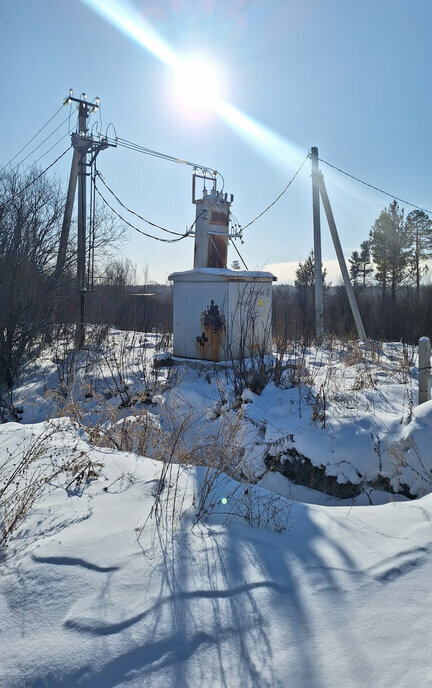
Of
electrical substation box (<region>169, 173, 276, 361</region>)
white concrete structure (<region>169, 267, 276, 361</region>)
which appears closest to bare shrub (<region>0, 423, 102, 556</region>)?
electrical substation box (<region>169, 173, 276, 361</region>)

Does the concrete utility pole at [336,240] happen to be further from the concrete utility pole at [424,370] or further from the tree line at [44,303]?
the concrete utility pole at [424,370]

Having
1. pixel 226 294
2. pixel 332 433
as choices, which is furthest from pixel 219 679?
pixel 226 294

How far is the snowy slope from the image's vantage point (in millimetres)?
1787

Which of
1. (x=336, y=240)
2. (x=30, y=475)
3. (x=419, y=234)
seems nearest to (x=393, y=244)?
(x=419, y=234)

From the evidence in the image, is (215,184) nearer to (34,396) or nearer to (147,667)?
(34,396)

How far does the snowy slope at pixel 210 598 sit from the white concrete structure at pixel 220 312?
5.57 metres

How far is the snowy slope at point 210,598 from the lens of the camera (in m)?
1.79

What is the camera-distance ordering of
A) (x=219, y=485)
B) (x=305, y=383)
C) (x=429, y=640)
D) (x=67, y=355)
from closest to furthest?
(x=429, y=640), (x=219, y=485), (x=305, y=383), (x=67, y=355)

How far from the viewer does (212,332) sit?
8.91 meters

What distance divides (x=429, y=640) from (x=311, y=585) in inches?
22.2

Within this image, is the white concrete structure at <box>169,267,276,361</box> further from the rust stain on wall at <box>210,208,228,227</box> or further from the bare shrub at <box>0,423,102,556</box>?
the bare shrub at <box>0,423,102,556</box>

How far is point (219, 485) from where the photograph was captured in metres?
3.56

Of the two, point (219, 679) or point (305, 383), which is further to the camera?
point (305, 383)

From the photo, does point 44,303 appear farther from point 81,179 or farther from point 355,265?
point 355,265
